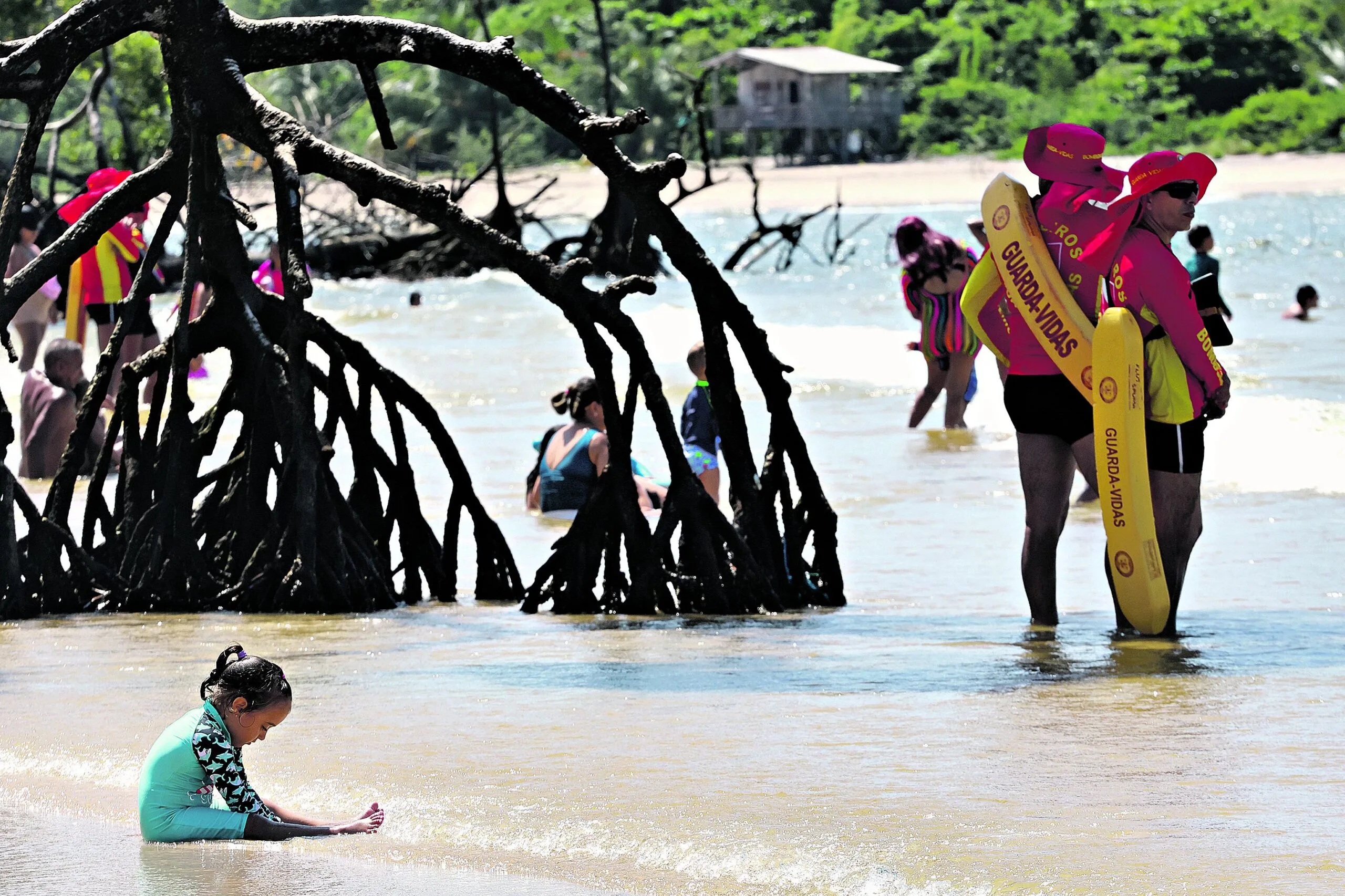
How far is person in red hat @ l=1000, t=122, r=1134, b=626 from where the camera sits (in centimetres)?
722

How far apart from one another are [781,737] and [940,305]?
→ 8.94m

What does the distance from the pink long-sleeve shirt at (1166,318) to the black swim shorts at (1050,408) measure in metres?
0.34

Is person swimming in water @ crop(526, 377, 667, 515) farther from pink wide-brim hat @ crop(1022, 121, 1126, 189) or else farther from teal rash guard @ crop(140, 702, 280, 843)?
teal rash guard @ crop(140, 702, 280, 843)

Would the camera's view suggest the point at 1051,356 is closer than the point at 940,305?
Yes

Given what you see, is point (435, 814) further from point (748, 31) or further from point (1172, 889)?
point (748, 31)

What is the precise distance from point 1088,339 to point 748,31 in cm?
9068

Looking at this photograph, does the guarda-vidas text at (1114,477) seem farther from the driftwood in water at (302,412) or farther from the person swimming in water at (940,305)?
the person swimming in water at (940,305)

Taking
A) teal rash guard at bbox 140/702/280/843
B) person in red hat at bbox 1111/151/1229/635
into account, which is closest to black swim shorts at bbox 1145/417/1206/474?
person in red hat at bbox 1111/151/1229/635

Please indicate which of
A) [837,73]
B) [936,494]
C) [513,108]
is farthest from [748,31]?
[936,494]

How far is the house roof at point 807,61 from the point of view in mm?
86750

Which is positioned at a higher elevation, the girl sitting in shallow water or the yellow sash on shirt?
the yellow sash on shirt

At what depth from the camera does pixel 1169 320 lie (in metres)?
6.92

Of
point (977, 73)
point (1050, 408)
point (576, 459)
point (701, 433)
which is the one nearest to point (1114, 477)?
point (1050, 408)

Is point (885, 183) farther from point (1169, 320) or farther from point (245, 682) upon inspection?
point (245, 682)
